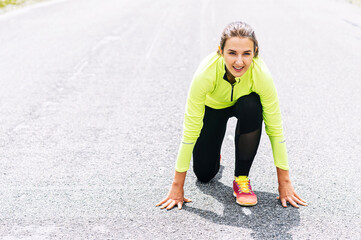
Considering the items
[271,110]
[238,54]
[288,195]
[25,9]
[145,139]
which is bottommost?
[25,9]

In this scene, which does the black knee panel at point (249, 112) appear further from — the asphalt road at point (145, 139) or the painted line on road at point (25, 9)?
the painted line on road at point (25, 9)

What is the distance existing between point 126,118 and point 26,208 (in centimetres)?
192

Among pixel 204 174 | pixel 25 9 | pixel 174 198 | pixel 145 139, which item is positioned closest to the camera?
pixel 174 198

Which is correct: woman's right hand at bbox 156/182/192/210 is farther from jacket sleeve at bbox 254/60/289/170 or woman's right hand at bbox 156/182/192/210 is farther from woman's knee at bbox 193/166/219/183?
jacket sleeve at bbox 254/60/289/170

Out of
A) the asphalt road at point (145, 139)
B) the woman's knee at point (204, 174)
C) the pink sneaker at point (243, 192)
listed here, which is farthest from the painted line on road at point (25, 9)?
the pink sneaker at point (243, 192)

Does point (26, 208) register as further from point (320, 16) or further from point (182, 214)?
point (320, 16)

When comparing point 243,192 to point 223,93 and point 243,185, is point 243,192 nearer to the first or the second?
point 243,185

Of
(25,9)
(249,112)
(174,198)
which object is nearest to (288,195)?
(249,112)

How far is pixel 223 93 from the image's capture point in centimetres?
291

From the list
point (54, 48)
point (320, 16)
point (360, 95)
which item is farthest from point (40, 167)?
point (320, 16)

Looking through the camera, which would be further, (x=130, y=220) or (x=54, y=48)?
(x=54, y=48)

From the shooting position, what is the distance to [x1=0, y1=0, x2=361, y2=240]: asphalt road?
2.82 m

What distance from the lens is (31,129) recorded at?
4.46m

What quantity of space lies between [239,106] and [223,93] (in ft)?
0.46
